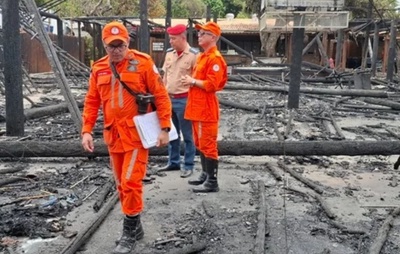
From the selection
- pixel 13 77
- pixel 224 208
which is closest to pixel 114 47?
pixel 224 208

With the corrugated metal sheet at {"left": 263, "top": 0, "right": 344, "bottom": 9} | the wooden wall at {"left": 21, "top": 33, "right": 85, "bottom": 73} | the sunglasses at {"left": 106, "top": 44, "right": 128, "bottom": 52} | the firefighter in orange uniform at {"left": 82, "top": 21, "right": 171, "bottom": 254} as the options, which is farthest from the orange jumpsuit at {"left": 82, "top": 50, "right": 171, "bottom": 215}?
the wooden wall at {"left": 21, "top": 33, "right": 85, "bottom": 73}

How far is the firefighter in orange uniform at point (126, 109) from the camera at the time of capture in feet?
14.1

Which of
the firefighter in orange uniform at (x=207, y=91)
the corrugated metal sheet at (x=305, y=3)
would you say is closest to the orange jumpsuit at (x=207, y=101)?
the firefighter in orange uniform at (x=207, y=91)

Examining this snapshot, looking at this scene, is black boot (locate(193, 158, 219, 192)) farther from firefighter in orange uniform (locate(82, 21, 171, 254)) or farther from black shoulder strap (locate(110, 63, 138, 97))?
black shoulder strap (locate(110, 63, 138, 97))

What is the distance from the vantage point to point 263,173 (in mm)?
7117

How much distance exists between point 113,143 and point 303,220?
7.34 feet

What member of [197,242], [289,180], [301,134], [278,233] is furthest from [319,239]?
[301,134]

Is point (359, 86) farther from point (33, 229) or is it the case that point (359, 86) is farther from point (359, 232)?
point (33, 229)

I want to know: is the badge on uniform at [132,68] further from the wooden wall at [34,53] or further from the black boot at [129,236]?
the wooden wall at [34,53]

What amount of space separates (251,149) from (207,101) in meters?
1.76

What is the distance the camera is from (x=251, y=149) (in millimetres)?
7406

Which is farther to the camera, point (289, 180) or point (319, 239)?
point (289, 180)

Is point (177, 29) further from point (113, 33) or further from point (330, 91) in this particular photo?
point (330, 91)

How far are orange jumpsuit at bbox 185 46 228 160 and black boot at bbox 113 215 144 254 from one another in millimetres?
1698
